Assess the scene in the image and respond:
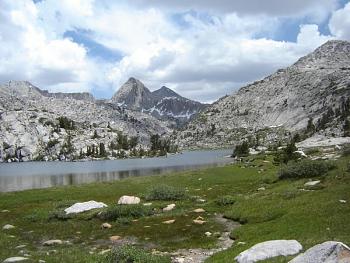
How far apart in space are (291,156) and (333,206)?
59.9m

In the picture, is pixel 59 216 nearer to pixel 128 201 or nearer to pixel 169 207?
pixel 128 201

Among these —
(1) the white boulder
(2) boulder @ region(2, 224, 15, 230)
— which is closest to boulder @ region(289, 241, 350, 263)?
→ (1) the white boulder

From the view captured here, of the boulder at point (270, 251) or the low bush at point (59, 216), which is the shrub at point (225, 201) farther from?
the boulder at point (270, 251)

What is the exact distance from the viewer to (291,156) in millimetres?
89625

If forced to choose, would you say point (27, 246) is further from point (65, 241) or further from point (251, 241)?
point (251, 241)

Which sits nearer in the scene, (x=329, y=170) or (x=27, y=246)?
(x=27, y=246)

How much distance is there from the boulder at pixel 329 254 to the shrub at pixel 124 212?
83.8ft

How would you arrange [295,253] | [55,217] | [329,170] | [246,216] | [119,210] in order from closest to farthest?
[295,253] → [246,216] → [119,210] → [55,217] → [329,170]

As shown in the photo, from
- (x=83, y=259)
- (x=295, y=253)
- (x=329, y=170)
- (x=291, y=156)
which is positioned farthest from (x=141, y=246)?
(x=291, y=156)

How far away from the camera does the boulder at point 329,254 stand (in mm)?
15656

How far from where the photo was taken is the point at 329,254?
53.2 feet

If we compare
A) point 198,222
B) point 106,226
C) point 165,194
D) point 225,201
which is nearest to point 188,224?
point 198,222

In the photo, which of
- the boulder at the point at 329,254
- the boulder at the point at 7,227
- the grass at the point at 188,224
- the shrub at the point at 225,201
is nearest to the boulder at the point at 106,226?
the grass at the point at 188,224

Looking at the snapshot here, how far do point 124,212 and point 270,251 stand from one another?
2207 cm
